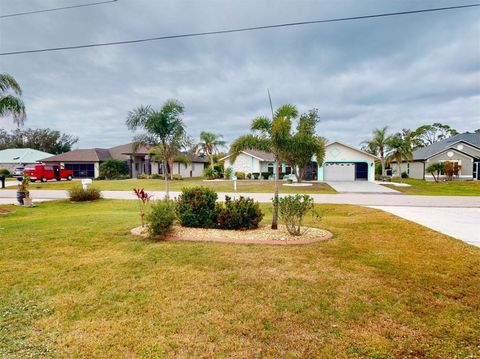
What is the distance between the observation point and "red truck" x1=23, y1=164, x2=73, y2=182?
30219 mm

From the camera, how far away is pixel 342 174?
32562 mm

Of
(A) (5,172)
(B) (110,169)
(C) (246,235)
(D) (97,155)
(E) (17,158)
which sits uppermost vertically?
(E) (17,158)

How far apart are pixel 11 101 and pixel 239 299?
1273 cm

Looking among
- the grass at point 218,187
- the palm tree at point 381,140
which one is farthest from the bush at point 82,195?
the palm tree at point 381,140

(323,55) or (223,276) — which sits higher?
(323,55)

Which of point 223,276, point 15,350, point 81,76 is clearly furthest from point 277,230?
point 81,76

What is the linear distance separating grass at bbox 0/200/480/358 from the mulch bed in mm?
386

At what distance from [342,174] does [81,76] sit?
27657mm

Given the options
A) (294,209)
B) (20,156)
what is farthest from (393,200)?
(20,156)

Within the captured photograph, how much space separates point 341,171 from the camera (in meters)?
32.7

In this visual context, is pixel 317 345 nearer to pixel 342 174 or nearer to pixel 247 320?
pixel 247 320

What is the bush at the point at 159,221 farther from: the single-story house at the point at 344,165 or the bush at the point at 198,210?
the single-story house at the point at 344,165

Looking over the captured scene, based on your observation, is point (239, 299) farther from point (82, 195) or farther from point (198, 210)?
point (82, 195)

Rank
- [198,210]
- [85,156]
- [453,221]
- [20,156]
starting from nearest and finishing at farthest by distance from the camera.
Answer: [198,210] → [453,221] → [85,156] → [20,156]
